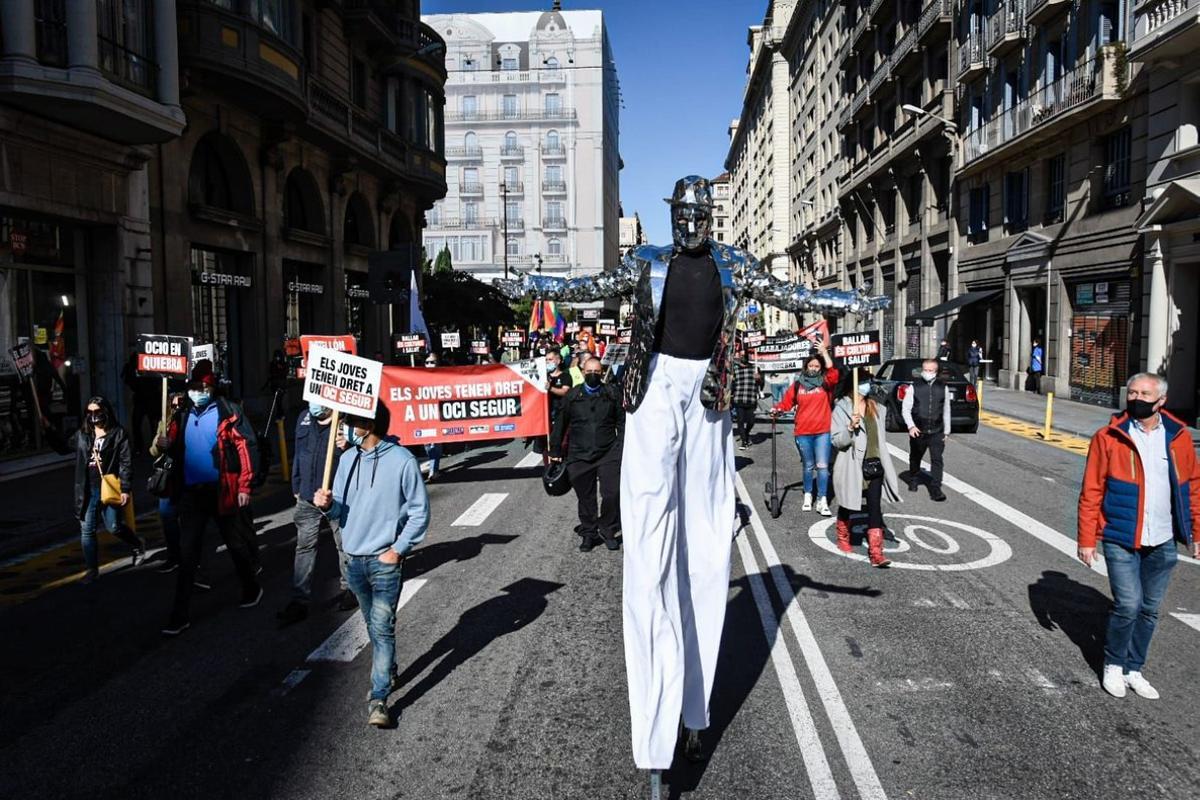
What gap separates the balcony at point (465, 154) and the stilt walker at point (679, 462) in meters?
76.2

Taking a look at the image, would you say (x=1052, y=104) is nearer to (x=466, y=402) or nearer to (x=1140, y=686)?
(x=466, y=402)

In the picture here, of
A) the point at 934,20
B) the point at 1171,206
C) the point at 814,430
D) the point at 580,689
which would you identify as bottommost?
the point at 580,689

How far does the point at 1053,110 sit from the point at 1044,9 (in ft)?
9.69

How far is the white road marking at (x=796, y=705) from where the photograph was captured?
156 inches

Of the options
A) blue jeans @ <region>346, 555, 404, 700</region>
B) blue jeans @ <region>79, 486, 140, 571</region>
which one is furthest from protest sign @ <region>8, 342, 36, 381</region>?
blue jeans @ <region>346, 555, 404, 700</region>

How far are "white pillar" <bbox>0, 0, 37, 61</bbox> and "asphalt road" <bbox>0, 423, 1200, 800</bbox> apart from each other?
9.17m

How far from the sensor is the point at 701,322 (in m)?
3.77

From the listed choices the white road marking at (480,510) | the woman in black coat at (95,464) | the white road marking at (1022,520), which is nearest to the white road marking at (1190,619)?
the white road marking at (1022,520)

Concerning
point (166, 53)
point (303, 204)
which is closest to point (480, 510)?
point (166, 53)

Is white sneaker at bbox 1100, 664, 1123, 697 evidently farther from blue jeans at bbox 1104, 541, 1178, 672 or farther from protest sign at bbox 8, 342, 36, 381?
protest sign at bbox 8, 342, 36, 381

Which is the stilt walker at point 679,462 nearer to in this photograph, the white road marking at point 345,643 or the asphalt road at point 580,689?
the asphalt road at point 580,689

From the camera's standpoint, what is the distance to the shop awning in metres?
31.3

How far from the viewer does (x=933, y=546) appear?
8.59 meters

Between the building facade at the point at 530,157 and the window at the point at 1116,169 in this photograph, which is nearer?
the window at the point at 1116,169
